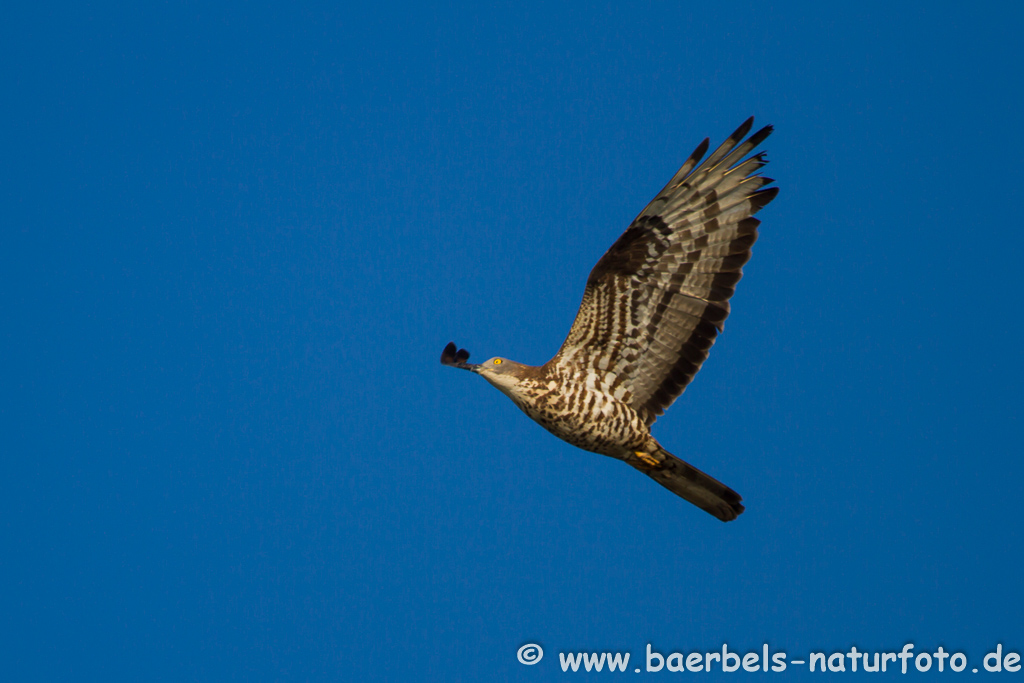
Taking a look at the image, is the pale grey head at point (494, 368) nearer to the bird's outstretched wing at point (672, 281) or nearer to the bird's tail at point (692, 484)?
the bird's outstretched wing at point (672, 281)

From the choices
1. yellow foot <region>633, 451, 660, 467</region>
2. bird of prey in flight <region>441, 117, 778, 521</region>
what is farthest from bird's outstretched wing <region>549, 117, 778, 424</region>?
yellow foot <region>633, 451, 660, 467</region>

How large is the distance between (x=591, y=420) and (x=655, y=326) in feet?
2.90

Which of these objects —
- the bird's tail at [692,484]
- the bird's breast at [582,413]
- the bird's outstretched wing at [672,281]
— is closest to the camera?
the bird's outstretched wing at [672,281]

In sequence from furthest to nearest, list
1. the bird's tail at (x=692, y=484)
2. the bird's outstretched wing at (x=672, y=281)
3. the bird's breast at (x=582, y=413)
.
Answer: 1. the bird's tail at (x=692, y=484)
2. the bird's breast at (x=582, y=413)
3. the bird's outstretched wing at (x=672, y=281)

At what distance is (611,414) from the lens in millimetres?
8773

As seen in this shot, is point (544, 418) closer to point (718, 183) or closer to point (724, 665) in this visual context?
point (718, 183)

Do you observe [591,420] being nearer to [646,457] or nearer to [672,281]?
[646,457]

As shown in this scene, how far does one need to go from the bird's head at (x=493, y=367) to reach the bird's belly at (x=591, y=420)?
0.20m

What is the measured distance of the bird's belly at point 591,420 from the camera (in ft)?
28.5

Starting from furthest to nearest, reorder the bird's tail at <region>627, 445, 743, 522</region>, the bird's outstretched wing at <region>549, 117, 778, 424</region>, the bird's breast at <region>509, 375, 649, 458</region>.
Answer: the bird's tail at <region>627, 445, 743, 522</region> < the bird's breast at <region>509, 375, 649, 458</region> < the bird's outstretched wing at <region>549, 117, 778, 424</region>

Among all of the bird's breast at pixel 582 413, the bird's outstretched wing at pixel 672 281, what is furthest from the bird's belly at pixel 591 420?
the bird's outstretched wing at pixel 672 281

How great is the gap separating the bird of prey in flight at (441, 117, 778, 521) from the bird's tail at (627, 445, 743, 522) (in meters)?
0.01

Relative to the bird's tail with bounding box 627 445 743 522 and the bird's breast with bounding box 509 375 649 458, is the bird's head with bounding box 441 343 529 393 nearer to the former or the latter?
the bird's breast with bounding box 509 375 649 458

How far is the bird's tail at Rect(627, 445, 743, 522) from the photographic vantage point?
8.84 meters
